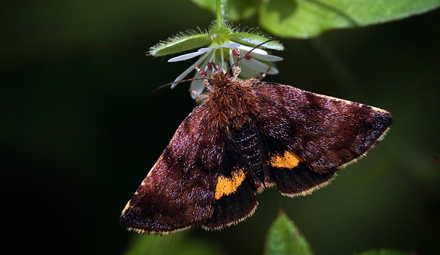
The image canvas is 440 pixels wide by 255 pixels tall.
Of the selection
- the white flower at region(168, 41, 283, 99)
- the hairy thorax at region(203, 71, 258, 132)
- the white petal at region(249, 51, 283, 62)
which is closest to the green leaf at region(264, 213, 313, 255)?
the hairy thorax at region(203, 71, 258, 132)

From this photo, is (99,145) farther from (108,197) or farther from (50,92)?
(50,92)

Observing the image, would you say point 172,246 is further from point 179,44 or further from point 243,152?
point 179,44

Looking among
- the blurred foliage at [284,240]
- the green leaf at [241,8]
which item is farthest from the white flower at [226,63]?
the blurred foliage at [284,240]

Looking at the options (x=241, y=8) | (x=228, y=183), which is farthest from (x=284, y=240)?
(x=241, y=8)

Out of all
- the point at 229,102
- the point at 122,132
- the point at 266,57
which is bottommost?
the point at 122,132

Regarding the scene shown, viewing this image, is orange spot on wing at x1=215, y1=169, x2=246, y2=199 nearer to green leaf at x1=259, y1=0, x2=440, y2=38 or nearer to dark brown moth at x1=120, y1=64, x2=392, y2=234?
dark brown moth at x1=120, y1=64, x2=392, y2=234

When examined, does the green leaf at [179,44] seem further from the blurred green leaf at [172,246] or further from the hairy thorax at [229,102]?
the blurred green leaf at [172,246]

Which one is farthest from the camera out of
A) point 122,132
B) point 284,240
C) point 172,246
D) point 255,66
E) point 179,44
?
point 122,132
